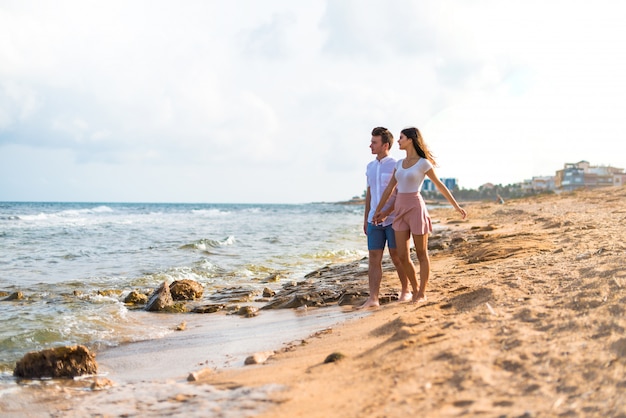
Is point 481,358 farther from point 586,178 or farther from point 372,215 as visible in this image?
point 586,178

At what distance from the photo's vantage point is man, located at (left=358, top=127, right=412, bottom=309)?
664 centimetres

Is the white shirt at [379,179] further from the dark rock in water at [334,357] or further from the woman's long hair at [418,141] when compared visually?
the dark rock in water at [334,357]

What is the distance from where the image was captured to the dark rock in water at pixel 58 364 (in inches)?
190

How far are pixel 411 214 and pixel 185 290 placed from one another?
4.58 metres

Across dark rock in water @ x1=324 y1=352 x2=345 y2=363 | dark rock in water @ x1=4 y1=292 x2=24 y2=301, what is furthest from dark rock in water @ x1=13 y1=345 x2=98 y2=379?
dark rock in water @ x1=4 y1=292 x2=24 y2=301

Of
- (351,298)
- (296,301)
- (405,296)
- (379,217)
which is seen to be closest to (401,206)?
(379,217)

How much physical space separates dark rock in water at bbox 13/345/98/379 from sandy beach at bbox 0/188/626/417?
0.22 metres

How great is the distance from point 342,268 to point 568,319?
25.8 ft

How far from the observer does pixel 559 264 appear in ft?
21.2

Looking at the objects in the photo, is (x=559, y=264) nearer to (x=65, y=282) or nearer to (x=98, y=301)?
(x=98, y=301)

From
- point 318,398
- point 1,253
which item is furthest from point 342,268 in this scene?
point 1,253

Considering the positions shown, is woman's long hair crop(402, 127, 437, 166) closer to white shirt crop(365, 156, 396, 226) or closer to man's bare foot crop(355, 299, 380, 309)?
white shirt crop(365, 156, 396, 226)

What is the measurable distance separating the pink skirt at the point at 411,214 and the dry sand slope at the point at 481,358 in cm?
95

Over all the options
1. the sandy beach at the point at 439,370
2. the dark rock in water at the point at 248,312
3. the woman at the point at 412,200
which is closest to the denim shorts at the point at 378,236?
the woman at the point at 412,200
